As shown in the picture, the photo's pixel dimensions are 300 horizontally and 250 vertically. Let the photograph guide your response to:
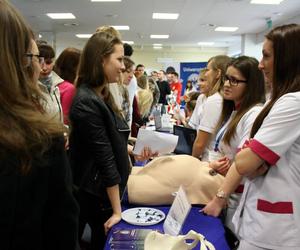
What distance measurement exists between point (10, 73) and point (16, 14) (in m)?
0.12

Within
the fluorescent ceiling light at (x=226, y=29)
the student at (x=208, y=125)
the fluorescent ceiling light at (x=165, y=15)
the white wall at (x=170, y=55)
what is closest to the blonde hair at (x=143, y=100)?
the student at (x=208, y=125)

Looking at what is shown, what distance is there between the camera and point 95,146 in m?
1.31

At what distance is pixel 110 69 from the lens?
4.71 ft

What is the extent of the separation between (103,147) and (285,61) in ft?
2.60

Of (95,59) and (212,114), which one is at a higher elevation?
(95,59)

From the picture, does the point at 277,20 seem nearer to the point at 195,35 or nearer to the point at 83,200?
the point at 195,35

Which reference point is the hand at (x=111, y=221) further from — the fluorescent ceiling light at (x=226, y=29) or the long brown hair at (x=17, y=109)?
the fluorescent ceiling light at (x=226, y=29)

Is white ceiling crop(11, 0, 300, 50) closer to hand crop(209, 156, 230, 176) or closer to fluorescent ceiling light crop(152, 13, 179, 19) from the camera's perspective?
fluorescent ceiling light crop(152, 13, 179, 19)

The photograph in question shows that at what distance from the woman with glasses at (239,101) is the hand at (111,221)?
1.76 ft

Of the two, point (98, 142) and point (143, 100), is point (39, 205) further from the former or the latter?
point (143, 100)

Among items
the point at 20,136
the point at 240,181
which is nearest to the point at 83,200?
the point at 240,181

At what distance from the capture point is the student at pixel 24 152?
566mm

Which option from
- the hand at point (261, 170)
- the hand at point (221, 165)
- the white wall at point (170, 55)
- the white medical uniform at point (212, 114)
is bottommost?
the hand at point (221, 165)

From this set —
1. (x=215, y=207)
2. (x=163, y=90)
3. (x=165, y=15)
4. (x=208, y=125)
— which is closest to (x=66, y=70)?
(x=208, y=125)
